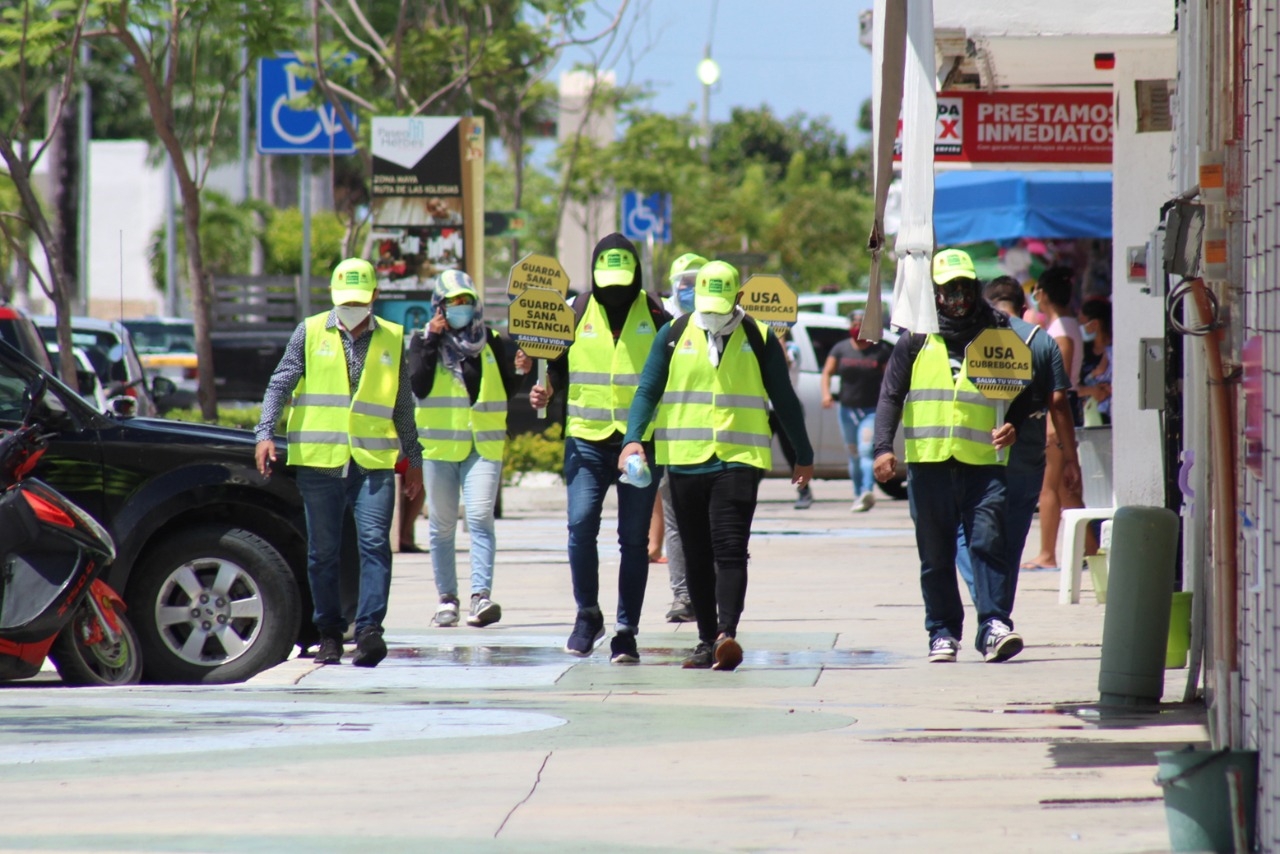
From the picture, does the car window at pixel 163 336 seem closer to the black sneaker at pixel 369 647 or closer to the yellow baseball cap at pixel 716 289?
the black sneaker at pixel 369 647

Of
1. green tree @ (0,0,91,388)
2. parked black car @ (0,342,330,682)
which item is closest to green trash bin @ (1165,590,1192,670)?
parked black car @ (0,342,330,682)

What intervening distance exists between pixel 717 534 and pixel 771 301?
4.06 meters

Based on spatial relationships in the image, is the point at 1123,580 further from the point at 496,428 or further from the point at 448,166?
the point at 448,166

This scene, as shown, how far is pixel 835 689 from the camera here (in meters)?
8.56

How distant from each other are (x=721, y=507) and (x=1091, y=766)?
9.14 feet

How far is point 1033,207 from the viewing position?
17891 millimetres

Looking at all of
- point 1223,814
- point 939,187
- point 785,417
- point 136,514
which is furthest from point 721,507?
point 939,187

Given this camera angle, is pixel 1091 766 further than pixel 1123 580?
No

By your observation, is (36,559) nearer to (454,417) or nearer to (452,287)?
(454,417)

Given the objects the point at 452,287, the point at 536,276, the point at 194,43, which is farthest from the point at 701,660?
the point at 194,43

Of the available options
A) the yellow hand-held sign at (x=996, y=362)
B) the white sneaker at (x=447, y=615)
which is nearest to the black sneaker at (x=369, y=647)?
the white sneaker at (x=447, y=615)

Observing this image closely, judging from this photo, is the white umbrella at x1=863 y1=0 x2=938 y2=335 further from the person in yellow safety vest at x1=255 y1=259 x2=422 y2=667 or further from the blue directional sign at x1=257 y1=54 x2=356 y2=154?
the blue directional sign at x1=257 y1=54 x2=356 y2=154

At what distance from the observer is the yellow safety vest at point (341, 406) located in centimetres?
932

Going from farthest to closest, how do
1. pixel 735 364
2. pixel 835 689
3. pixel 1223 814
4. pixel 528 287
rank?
pixel 528 287 → pixel 735 364 → pixel 835 689 → pixel 1223 814
